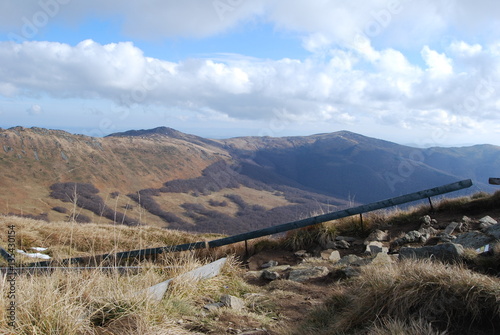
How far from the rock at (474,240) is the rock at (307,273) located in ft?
9.02

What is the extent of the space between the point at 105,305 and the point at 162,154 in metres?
141

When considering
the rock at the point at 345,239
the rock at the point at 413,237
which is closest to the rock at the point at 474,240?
the rock at the point at 413,237

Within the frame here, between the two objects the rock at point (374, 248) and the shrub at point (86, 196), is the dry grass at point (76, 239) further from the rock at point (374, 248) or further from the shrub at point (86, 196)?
the shrub at point (86, 196)

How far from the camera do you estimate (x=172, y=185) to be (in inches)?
4722

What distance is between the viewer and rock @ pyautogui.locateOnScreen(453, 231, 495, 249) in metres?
6.70

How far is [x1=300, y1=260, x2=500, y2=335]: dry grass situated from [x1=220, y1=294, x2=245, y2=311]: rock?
3.66 ft

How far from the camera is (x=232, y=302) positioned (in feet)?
16.5

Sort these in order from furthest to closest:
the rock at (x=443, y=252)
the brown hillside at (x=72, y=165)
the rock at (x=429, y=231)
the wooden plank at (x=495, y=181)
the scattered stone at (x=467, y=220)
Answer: the brown hillside at (x=72, y=165), the wooden plank at (x=495, y=181), the scattered stone at (x=467, y=220), the rock at (x=429, y=231), the rock at (x=443, y=252)

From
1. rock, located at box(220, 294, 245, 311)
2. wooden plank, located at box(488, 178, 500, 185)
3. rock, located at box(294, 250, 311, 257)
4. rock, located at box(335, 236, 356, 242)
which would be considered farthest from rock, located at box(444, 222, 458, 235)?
rock, located at box(220, 294, 245, 311)

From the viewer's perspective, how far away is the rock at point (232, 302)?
196 inches

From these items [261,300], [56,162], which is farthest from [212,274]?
[56,162]

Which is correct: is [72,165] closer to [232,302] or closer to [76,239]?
[76,239]

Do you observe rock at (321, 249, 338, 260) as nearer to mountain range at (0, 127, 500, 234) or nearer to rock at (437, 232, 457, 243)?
rock at (437, 232, 457, 243)

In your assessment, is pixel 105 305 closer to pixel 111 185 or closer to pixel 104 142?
pixel 111 185
